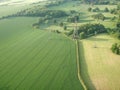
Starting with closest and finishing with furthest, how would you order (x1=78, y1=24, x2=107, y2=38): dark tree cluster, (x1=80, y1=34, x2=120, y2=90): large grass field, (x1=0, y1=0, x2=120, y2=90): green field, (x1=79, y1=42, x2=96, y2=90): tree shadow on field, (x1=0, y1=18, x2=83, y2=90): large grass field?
(x1=79, y1=42, x2=96, y2=90): tree shadow on field → (x1=80, y1=34, x2=120, y2=90): large grass field → (x1=0, y1=0, x2=120, y2=90): green field → (x1=0, y1=18, x2=83, y2=90): large grass field → (x1=78, y1=24, x2=107, y2=38): dark tree cluster

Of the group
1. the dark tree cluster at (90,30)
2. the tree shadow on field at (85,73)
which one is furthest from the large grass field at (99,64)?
the dark tree cluster at (90,30)

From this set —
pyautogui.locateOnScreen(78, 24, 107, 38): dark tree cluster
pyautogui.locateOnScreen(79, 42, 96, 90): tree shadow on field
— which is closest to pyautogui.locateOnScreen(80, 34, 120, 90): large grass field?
pyautogui.locateOnScreen(79, 42, 96, 90): tree shadow on field

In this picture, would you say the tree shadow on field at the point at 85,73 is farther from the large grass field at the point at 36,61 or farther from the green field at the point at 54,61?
the large grass field at the point at 36,61

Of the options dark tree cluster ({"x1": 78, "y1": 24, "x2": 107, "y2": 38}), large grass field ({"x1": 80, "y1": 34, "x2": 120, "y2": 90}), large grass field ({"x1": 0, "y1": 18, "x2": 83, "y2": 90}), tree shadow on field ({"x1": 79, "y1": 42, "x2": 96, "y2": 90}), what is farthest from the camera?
dark tree cluster ({"x1": 78, "y1": 24, "x2": 107, "y2": 38})

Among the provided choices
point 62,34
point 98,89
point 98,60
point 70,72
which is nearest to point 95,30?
point 62,34

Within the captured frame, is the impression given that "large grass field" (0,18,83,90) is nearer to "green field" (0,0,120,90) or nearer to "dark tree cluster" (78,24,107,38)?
"green field" (0,0,120,90)

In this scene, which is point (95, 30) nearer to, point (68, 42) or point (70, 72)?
point (68, 42)

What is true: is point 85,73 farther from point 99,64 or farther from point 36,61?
point 36,61
